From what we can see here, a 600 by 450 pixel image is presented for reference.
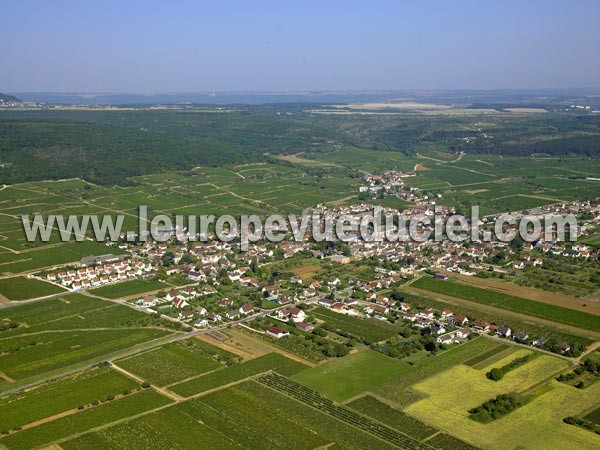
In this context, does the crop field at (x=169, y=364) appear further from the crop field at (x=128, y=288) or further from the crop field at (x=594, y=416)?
the crop field at (x=594, y=416)

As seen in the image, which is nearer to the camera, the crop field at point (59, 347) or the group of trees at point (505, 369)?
the group of trees at point (505, 369)

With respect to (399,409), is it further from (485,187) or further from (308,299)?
(485,187)

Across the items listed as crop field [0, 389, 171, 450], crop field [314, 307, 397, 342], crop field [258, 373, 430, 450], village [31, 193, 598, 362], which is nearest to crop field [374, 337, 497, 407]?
village [31, 193, 598, 362]

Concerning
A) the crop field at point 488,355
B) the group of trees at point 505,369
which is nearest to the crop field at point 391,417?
the group of trees at point 505,369

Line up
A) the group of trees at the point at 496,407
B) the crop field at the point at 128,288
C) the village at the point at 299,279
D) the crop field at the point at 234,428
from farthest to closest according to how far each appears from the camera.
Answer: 1. the crop field at the point at 128,288
2. the village at the point at 299,279
3. the group of trees at the point at 496,407
4. the crop field at the point at 234,428

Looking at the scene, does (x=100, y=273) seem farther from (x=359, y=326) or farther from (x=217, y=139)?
(x=217, y=139)
